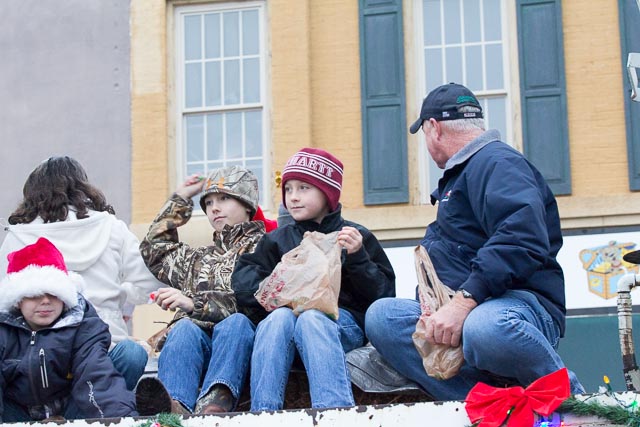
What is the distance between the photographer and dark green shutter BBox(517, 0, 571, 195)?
461 inches

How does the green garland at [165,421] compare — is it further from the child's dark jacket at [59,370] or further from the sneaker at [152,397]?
the child's dark jacket at [59,370]

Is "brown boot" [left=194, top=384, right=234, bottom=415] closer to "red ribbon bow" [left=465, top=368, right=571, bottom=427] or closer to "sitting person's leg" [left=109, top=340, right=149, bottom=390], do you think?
"sitting person's leg" [left=109, top=340, right=149, bottom=390]

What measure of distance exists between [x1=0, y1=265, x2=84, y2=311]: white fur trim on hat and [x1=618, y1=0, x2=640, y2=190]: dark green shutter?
22.5 feet

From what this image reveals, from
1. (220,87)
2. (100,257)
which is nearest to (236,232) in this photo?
(100,257)

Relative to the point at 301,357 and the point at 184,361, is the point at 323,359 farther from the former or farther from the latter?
the point at 184,361

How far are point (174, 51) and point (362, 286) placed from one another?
24.1 ft

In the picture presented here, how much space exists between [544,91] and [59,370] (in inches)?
282

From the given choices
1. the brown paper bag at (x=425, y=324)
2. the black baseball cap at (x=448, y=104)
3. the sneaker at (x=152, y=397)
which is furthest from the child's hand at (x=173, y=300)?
the black baseball cap at (x=448, y=104)

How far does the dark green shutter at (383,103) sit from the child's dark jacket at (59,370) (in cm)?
647

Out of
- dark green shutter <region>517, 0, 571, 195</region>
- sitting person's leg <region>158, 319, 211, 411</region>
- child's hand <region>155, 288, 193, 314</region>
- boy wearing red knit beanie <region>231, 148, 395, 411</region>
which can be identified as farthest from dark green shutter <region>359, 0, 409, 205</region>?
sitting person's leg <region>158, 319, 211, 411</region>

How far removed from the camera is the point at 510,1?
1217cm

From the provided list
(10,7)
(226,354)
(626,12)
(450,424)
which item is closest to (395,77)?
(626,12)

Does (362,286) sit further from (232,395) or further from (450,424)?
(450,424)

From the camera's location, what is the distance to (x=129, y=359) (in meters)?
5.88
